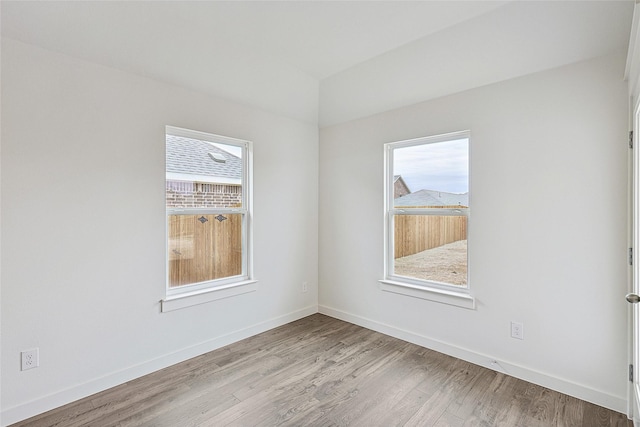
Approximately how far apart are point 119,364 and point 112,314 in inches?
15.2

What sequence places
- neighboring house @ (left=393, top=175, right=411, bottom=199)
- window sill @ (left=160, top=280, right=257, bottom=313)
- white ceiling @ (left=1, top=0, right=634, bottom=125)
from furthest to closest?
neighboring house @ (left=393, top=175, right=411, bottom=199), window sill @ (left=160, top=280, right=257, bottom=313), white ceiling @ (left=1, top=0, right=634, bottom=125)

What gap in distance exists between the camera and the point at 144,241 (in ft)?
8.23

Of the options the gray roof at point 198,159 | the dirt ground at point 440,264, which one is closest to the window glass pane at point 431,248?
the dirt ground at point 440,264

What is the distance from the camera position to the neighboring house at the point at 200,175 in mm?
2736

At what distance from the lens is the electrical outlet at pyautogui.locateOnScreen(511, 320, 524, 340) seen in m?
2.43

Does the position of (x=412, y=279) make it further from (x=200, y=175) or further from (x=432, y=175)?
(x=200, y=175)

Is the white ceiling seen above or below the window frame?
above

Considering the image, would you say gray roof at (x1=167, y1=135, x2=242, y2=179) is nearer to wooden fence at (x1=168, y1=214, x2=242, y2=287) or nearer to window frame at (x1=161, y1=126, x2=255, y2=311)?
window frame at (x1=161, y1=126, x2=255, y2=311)

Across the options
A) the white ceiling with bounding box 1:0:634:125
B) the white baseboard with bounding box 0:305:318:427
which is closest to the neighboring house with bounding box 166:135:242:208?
the white ceiling with bounding box 1:0:634:125

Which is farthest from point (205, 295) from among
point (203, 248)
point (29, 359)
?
point (29, 359)

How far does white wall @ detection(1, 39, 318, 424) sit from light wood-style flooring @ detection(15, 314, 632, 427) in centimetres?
22

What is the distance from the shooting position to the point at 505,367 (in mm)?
2502

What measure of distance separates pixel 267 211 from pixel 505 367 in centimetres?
254

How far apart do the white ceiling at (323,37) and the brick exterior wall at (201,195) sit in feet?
2.80
